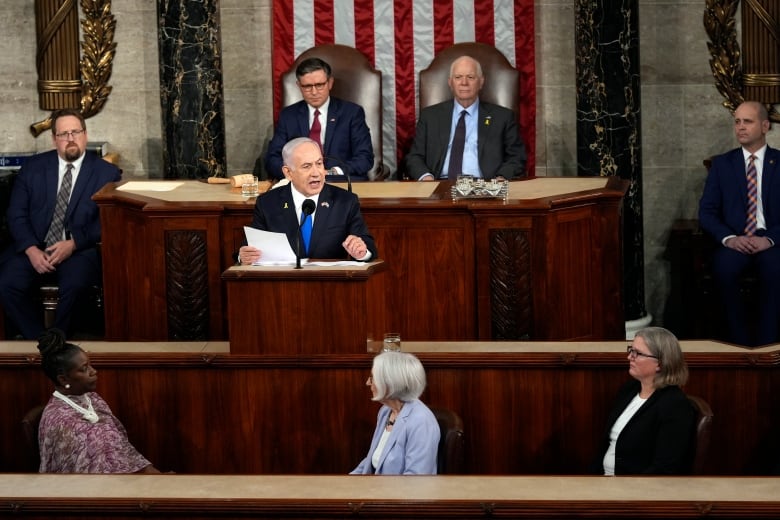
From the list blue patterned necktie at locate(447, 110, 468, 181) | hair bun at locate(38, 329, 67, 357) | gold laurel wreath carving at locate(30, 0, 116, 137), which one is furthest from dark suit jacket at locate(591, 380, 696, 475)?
gold laurel wreath carving at locate(30, 0, 116, 137)

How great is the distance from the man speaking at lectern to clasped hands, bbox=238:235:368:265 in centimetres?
22

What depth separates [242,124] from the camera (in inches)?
406

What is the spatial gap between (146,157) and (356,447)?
4808mm

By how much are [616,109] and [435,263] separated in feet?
7.47

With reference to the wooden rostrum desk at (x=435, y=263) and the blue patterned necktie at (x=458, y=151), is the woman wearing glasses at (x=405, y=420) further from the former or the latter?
the blue patterned necktie at (x=458, y=151)

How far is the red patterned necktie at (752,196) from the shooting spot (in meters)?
8.60

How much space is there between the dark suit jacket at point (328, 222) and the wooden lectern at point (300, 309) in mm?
802

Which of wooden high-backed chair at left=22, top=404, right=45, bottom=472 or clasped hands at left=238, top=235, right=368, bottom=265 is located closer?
wooden high-backed chair at left=22, top=404, right=45, bottom=472

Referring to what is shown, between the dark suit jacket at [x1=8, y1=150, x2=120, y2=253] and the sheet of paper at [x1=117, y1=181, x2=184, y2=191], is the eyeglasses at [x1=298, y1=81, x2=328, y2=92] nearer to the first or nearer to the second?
the sheet of paper at [x1=117, y1=181, x2=184, y2=191]

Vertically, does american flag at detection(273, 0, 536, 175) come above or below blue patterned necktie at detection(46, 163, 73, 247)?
above

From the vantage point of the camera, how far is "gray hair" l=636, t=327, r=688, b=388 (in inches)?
210

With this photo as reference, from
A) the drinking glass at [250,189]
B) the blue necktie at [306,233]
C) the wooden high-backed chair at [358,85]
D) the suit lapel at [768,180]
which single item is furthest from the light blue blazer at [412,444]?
the wooden high-backed chair at [358,85]

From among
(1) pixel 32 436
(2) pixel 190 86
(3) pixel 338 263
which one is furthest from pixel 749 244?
(1) pixel 32 436

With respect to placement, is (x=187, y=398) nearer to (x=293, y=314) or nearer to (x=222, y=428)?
(x=222, y=428)
